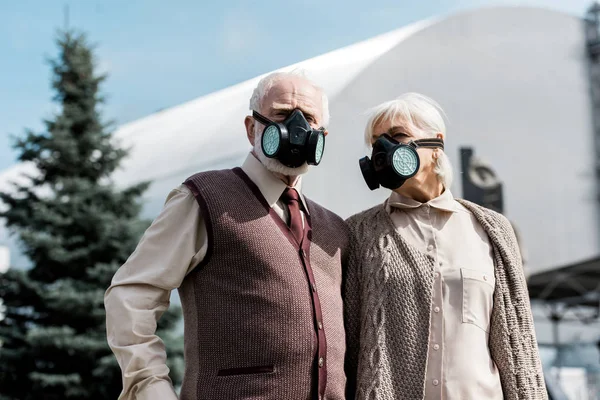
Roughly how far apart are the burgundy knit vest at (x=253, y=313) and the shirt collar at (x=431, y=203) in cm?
48

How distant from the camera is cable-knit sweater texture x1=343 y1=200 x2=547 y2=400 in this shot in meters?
2.31

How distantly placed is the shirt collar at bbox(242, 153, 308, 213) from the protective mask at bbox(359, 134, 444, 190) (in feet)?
1.09

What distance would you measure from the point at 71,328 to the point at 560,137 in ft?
23.5

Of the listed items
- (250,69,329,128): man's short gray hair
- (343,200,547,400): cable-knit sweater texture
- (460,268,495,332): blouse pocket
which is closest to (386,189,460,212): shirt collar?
(343,200,547,400): cable-knit sweater texture

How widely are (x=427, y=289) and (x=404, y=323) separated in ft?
0.41

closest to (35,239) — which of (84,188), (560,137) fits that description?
(84,188)

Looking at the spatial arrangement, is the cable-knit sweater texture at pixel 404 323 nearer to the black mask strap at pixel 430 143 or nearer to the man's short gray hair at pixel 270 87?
the black mask strap at pixel 430 143

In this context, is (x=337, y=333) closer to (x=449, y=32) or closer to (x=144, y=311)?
(x=144, y=311)

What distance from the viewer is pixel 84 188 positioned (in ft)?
27.5

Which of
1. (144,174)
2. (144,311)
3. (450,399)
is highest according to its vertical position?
(144,174)

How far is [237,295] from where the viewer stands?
214 centimetres

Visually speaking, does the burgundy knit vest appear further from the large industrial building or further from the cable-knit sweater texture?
the large industrial building

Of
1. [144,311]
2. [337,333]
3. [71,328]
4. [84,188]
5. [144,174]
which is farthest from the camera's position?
[144,174]

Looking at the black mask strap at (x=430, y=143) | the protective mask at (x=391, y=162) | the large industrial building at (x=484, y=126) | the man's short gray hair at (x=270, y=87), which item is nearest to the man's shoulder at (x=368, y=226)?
the protective mask at (x=391, y=162)
